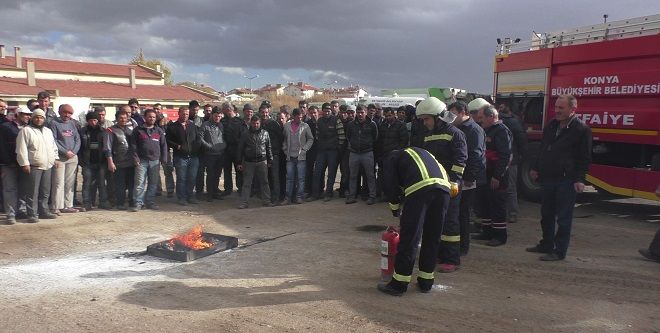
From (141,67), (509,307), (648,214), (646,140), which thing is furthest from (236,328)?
(141,67)

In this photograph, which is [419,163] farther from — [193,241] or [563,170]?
[193,241]

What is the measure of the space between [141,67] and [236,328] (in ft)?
204

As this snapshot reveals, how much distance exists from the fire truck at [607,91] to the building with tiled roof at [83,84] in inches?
1219

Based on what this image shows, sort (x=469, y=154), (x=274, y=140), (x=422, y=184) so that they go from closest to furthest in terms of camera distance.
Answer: (x=422, y=184), (x=469, y=154), (x=274, y=140)

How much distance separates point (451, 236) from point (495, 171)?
1.46 meters

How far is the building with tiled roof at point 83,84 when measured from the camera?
3775 centimetres

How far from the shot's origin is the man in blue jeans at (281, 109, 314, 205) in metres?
9.62

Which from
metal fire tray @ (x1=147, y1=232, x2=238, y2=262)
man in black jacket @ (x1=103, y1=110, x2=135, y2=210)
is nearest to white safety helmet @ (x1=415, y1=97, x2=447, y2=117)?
metal fire tray @ (x1=147, y1=232, x2=238, y2=262)

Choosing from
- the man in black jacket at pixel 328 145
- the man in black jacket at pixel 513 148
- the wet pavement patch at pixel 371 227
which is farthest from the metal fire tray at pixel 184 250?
the man in black jacket at pixel 513 148

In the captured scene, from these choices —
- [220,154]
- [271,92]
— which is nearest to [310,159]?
[220,154]

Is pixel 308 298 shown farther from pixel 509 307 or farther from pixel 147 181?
pixel 147 181

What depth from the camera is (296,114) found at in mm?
9695

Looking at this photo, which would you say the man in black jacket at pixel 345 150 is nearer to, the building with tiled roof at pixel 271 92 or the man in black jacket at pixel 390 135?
the man in black jacket at pixel 390 135

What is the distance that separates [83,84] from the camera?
148 ft
